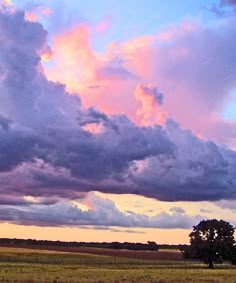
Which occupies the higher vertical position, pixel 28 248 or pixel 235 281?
pixel 28 248

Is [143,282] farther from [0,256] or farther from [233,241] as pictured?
[0,256]

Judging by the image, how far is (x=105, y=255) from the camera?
166m

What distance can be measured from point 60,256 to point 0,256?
1786 centimetres

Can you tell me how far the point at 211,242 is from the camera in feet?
422

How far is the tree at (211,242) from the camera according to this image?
127 m

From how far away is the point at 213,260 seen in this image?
128625 mm

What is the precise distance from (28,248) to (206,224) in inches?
2833

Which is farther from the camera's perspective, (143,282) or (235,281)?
(235,281)

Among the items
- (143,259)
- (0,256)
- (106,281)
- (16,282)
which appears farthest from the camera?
(143,259)

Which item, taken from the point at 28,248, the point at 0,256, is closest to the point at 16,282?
the point at 0,256

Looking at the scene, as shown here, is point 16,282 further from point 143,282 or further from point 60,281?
point 143,282

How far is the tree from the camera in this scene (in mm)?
127312

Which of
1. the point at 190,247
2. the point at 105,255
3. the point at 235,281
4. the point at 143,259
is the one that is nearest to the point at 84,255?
the point at 105,255

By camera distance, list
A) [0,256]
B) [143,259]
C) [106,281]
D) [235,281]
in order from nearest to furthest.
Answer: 1. [106,281]
2. [235,281]
3. [0,256]
4. [143,259]
